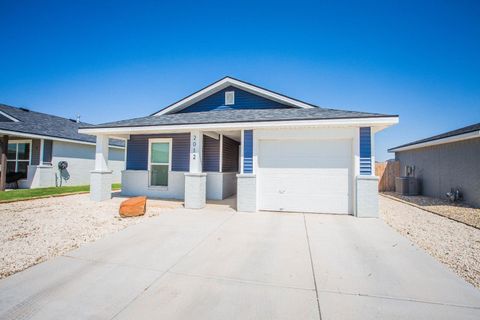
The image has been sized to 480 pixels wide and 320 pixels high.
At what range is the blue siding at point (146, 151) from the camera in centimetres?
1068

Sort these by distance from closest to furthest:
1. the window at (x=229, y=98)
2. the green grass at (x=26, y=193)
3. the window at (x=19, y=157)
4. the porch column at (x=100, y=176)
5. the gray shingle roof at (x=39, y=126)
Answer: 1. the porch column at (x=100, y=176)
2. the green grass at (x=26, y=193)
3. the window at (x=229, y=98)
4. the gray shingle roof at (x=39, y=126)
5. the window at (x=19, y=157)

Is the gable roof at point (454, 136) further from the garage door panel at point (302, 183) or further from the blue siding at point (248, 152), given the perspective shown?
the blue siding at point (248, 152)

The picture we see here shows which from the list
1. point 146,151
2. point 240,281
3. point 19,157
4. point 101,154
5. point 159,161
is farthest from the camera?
point 19,157

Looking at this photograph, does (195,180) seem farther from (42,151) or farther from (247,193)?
(42,151)

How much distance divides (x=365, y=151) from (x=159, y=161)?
29.6 feet

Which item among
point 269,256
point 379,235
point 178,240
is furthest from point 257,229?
point 379,235

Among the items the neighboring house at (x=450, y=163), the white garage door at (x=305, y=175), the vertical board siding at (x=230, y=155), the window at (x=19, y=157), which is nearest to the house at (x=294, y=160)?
the white garage door at (x=305, y=175)

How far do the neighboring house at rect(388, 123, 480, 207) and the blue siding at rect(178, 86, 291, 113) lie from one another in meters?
8.30

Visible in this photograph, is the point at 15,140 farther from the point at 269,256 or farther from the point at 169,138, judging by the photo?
the point at 269,256

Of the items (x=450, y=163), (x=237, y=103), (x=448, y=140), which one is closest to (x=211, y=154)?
(x=237, y=103)

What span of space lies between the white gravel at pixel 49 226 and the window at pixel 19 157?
260 inches

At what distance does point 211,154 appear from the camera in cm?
1071

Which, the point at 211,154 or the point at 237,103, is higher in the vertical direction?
the point at 237,103

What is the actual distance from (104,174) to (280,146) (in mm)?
7829
